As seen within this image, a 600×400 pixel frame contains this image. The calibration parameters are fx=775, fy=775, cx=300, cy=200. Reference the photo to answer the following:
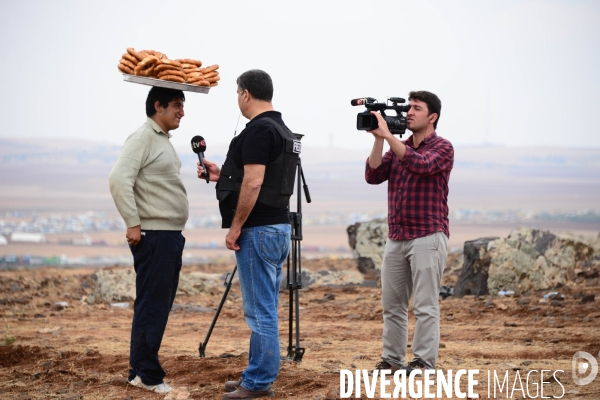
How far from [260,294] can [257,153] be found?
843mm

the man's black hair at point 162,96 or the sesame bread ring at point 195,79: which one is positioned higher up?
the sesame bread ring at point 195,79

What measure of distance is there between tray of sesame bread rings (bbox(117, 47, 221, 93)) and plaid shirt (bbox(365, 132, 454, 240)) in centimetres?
145

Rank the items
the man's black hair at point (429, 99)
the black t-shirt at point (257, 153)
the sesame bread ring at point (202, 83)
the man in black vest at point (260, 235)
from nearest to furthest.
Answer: the black t-shirt at point (257, 153) → the man in black vest at point (260, 235) → the sesame bread ring at point (202, 83) → the man's black hair at point (429, 99)

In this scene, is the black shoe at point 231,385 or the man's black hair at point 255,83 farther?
the black shoe at point 231,385

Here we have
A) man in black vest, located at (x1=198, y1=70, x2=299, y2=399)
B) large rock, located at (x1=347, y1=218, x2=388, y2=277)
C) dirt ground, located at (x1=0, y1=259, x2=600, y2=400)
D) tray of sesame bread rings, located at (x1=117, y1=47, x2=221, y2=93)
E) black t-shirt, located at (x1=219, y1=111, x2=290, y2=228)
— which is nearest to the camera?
black t-shirt, located at (x1=219, y1=111, x2=290, y2=228)

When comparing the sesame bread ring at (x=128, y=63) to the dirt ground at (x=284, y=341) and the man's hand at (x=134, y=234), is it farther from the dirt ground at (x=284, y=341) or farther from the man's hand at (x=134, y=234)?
the dirt ground at (x=284, y=341)

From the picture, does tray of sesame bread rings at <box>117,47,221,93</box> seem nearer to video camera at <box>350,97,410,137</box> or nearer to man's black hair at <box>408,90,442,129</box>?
video camera at <box>350,97,410,137</box>

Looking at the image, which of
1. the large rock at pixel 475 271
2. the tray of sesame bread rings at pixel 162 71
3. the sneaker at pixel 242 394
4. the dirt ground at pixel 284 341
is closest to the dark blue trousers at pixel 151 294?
the dirt ground at pixel 284 341

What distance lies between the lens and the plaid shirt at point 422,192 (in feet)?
17.1

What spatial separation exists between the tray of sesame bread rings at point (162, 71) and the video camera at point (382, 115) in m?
1.02

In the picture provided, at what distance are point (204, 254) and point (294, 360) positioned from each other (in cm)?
1565

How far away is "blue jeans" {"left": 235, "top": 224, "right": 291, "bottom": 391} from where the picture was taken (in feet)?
15.1

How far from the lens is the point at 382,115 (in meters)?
5.27

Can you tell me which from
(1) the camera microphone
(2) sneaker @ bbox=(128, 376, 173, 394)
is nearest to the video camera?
(1) the camera microphone
